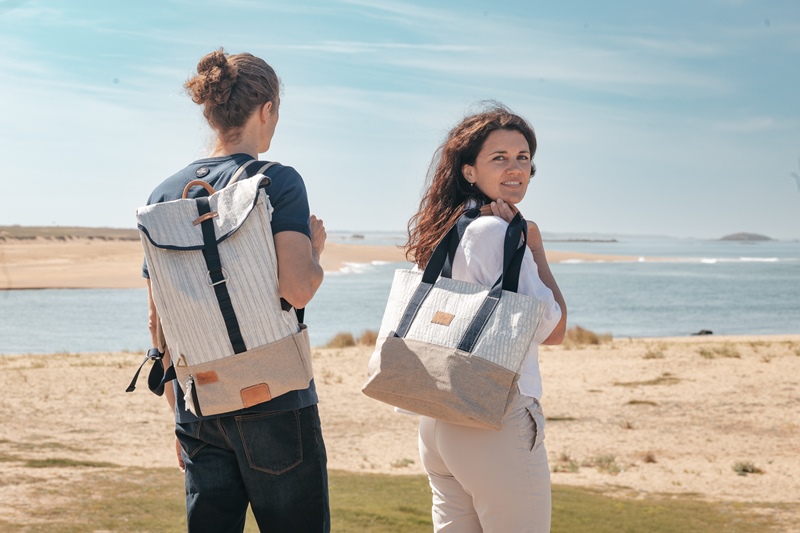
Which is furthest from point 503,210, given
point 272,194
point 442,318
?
point 272,194

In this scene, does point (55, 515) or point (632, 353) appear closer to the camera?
point (55, 515)

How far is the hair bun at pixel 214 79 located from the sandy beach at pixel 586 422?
3.54 m

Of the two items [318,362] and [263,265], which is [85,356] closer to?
[318,362]

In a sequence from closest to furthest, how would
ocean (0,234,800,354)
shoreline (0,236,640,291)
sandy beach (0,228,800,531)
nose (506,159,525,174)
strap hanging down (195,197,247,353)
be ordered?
strap hanging down (195,197,247,353) → nose (506,159,525,174) → sandy beach (0,228,800,531) → ocean (0,234,800,354) → shoreline (0,236,640,291)

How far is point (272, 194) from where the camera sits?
6.43 feet

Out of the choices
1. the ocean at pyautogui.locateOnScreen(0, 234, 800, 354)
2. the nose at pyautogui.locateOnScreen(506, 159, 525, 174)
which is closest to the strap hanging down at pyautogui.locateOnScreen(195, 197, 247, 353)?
the nose at pyautogui.locateOnScreen(506, 159, 525, 174)

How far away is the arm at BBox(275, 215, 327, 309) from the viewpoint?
1888mm

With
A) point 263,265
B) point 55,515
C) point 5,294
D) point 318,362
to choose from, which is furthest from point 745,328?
point 5,294

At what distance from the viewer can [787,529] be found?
5258 millimetres

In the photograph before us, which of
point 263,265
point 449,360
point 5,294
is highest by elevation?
point 263,265

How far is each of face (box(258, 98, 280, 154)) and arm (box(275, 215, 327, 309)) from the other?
1.03ft

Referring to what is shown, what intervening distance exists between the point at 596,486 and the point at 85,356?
12.7 m

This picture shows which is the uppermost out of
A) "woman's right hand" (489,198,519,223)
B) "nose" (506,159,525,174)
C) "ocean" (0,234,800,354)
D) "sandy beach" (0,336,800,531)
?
"nose" (506,159,525,174)

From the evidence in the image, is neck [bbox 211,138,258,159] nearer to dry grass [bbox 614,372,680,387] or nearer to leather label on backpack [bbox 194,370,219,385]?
leather label on backpack [bbox 194,370,219,385]
